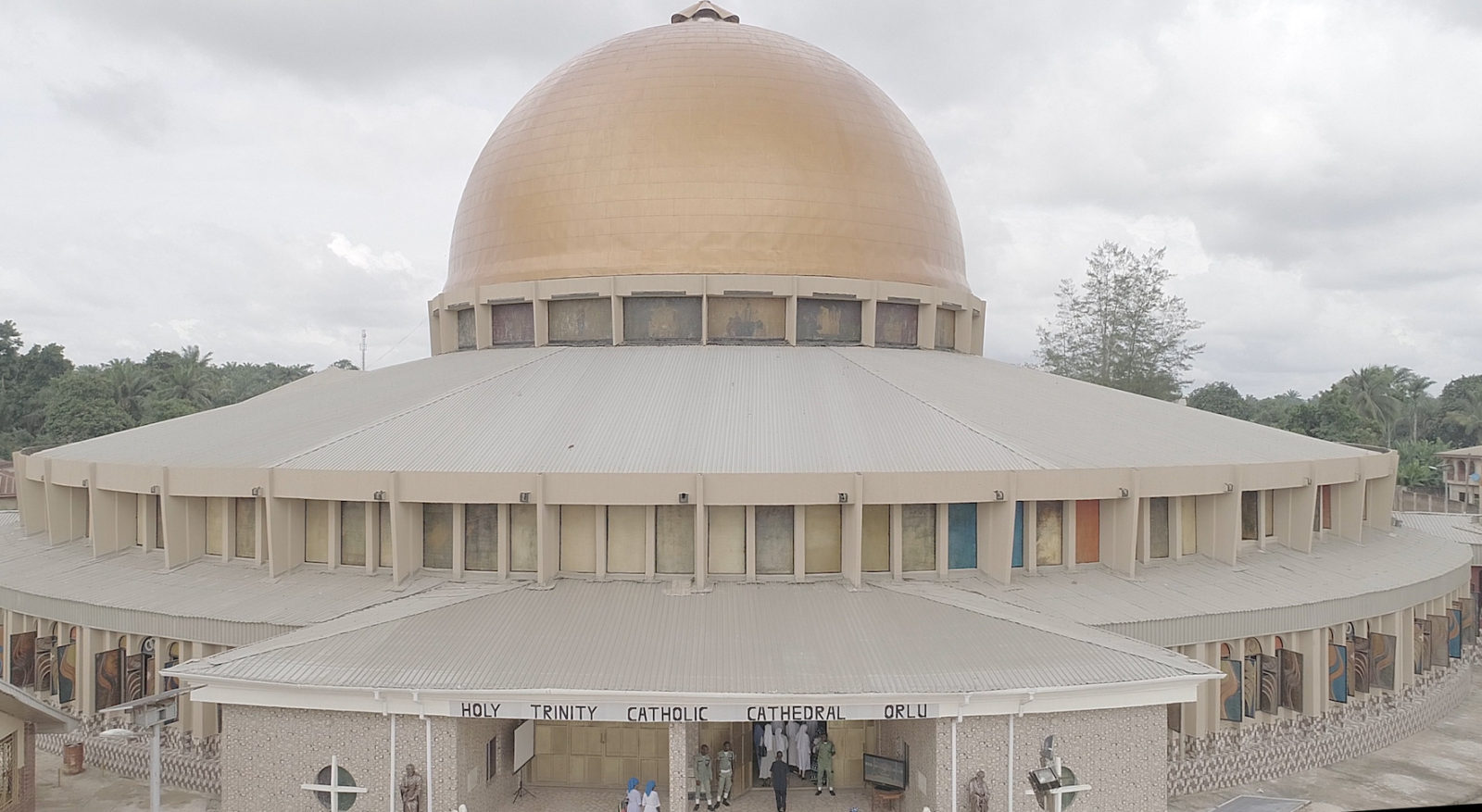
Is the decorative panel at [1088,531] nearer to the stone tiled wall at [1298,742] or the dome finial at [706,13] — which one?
the stone tiled wall at [1298,742]

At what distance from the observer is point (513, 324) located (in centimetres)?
2567

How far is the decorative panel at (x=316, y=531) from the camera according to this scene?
1880 cm

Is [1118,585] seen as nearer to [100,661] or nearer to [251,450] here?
[251,450]

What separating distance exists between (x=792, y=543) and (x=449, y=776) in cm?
744

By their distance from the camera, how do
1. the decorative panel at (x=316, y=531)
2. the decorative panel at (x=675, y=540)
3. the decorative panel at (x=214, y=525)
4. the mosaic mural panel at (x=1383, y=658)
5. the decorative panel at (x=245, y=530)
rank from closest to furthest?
the decorative panel at (x=675, y=540)
the decorative panel at (x=316, y=531)
the mosaic mural panel at (x=1383, y=658)
the decorative panel at (x=245, y=530)
the decorative panel at (x=214, y=525)

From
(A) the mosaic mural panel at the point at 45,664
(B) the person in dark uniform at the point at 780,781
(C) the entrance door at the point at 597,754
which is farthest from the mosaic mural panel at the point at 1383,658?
(A) the mosaic mural panel at the point at 45,664

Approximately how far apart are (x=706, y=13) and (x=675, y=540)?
20697 mm

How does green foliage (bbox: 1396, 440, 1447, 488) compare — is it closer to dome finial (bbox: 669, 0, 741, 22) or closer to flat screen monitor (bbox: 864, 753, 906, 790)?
dome finial (bbox: 669, 0, 741, 22)

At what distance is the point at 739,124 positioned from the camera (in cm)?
2488

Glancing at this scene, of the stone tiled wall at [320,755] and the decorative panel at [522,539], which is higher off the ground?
the decorative panel at [522,539]

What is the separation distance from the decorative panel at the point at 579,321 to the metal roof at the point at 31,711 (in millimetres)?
13724

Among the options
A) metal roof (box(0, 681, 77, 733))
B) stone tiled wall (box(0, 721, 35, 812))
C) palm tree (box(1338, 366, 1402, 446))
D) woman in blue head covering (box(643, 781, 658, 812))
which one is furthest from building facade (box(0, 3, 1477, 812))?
palm tree (box(1338, 366, 1402, 446))

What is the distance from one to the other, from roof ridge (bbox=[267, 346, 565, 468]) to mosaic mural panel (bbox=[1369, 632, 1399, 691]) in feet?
66.4

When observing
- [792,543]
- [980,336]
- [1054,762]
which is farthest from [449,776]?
[980,336]
